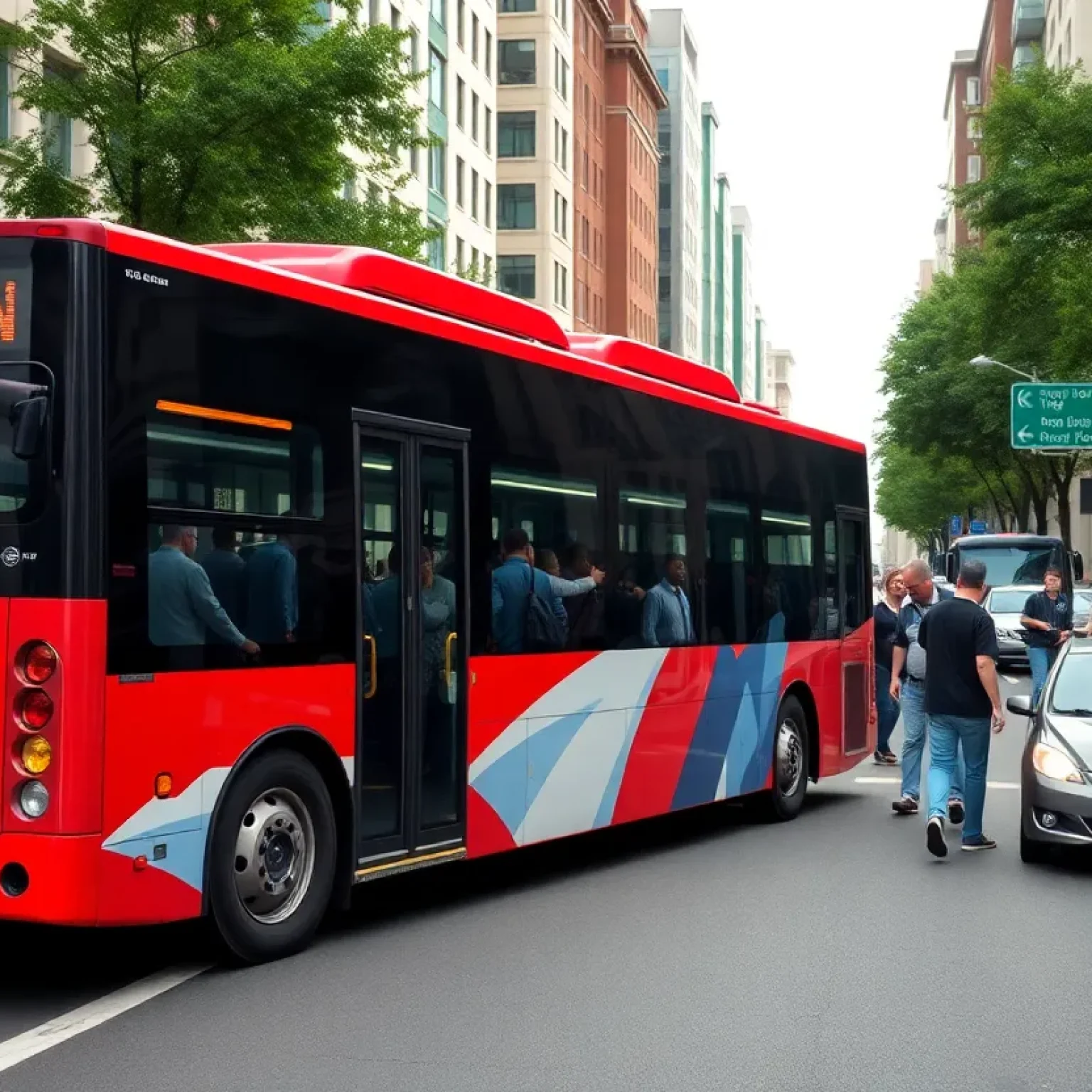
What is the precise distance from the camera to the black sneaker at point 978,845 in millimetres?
12164

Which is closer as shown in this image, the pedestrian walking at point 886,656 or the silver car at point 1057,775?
the silver car at point 1057,775

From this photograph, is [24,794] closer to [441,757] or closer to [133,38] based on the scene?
[441,757]

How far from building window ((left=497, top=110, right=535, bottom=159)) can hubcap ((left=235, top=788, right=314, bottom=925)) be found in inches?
3140

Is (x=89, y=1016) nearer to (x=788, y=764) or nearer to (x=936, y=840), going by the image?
(x=936, y=840)

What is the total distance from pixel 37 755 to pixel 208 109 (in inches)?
667

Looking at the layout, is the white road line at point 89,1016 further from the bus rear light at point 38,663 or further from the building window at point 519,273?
the building window at point 519,273

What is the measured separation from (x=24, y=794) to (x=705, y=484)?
21.5ft

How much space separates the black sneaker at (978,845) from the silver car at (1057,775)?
1.31 feet

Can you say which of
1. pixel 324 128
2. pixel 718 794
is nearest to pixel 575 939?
pixel 718 794

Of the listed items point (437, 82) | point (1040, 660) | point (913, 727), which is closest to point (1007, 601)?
point (1040, 660)

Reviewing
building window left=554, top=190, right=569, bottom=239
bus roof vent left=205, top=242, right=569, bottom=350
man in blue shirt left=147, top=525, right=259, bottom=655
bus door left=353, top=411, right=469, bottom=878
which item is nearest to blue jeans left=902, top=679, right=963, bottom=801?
bus roof vent left=205, top=242, right=569, bottom=350

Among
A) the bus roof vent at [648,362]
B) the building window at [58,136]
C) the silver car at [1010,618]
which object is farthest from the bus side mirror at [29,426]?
the silver car at [1010,618]

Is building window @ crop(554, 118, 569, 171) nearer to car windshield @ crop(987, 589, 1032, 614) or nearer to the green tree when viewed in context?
car windshield @ crop(987, 589, 1032, 614)

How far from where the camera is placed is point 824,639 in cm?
1518
